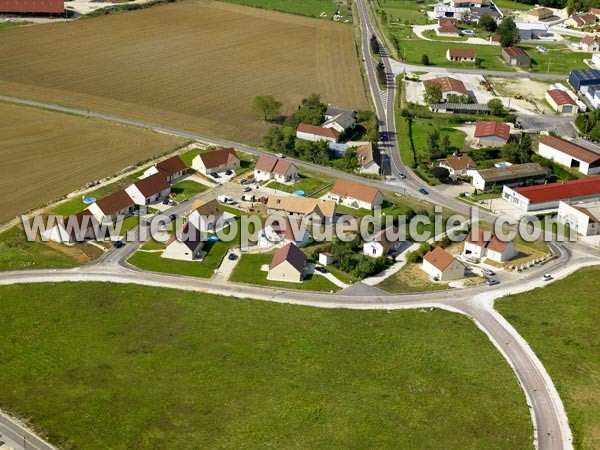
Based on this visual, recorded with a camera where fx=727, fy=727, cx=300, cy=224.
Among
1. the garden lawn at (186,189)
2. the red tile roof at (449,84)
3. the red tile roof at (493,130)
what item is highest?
the red tile roof at (449,84)

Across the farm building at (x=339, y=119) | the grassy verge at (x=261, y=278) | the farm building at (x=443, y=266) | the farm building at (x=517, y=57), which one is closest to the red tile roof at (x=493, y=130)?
the farm building at (x=339, y=119)

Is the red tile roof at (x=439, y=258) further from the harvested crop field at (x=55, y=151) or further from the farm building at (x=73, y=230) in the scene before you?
the harvested crop field at (x=55, y=151)

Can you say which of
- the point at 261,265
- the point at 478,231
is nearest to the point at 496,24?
the point at 478,231

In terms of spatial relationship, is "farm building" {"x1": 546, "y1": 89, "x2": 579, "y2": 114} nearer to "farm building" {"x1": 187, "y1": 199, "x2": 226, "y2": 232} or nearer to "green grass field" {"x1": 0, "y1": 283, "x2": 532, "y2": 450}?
"farm building" {"x1": 187, "y1": 199, "x2": 226, "y2": 232}

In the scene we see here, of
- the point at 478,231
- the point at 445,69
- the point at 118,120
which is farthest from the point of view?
the point at 445,69

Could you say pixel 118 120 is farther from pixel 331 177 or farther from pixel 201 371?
pixel 201 371

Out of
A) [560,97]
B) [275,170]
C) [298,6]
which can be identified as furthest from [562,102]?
[298,6]
